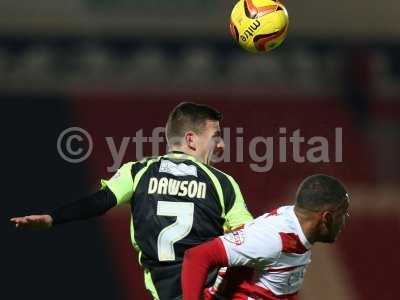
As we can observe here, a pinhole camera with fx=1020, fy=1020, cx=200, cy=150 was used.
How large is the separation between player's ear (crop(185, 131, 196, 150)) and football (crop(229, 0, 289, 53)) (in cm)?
141

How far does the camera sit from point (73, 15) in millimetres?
15672

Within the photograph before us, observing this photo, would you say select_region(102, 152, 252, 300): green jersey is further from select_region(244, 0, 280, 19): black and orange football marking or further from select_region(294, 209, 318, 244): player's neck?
select_region(244, 0, 280, 19): black and orange football marking

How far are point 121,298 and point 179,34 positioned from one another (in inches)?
183

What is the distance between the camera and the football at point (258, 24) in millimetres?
7125

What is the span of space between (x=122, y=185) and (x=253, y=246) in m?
0.99

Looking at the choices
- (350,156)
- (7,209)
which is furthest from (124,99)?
(350,156)

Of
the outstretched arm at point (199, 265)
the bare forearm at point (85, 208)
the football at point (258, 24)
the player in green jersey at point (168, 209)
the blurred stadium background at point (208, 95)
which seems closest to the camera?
the outstretched arm at point (199, 265)

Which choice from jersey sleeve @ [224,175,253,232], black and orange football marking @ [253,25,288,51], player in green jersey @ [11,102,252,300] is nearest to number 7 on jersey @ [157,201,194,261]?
player in green jersey @ [11,102,252,300]

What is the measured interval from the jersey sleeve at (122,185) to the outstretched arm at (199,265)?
784 millimetres

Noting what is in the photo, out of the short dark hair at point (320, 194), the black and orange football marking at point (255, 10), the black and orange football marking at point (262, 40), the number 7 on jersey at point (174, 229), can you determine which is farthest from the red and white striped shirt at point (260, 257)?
the black and orange football marking at point (255, 10)

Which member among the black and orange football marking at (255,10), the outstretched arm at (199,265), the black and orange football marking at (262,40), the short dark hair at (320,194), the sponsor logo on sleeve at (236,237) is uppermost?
the black and orange football marking at (255,10)

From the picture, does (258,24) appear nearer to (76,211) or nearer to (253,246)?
(76,211)

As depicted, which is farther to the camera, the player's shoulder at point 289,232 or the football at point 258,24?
the football at point 258,24

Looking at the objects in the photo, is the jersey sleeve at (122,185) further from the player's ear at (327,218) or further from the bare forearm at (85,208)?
the player's ear at (327,218)
